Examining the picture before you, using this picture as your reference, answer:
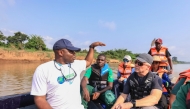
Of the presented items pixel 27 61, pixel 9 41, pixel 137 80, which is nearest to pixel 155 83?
pixel 137 80

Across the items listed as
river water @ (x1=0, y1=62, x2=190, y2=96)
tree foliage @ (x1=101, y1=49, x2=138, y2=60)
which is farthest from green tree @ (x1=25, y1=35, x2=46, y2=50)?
river water @ (x1=0, y1=62, x2=190, y2=96)

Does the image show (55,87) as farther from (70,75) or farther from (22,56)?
(22,56)

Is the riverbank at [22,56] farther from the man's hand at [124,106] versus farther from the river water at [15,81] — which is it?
the man's hand at [124,106]

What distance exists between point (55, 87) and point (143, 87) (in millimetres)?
1067

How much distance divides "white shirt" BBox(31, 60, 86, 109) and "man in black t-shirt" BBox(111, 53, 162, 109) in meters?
0.49

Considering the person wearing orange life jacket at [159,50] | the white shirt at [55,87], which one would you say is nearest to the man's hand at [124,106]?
the white shirt at [55,87]

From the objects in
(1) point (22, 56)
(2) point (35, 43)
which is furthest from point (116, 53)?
(1) point (22, 56)

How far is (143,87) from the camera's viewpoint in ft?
7.73

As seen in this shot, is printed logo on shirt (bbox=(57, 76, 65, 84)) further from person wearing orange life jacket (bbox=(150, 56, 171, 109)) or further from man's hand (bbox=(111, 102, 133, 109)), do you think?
person wearing orange life jacket (bbox=(150, 56, 171, 109))

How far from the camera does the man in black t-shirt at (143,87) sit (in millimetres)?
2180

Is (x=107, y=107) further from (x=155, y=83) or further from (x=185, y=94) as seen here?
(x=185, y=94)

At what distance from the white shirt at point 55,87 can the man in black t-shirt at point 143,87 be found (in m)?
0.49

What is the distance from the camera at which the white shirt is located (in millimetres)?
1961

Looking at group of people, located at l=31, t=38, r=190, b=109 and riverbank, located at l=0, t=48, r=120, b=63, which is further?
riverbank, located at l=0, t=48, r=120, b=63
